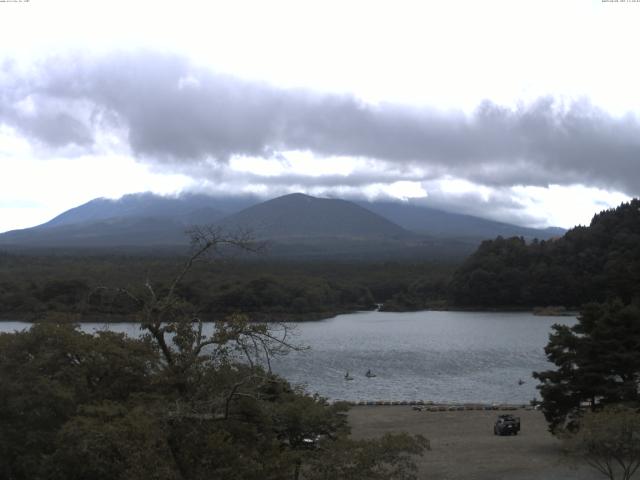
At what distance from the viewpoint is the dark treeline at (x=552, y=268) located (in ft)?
261

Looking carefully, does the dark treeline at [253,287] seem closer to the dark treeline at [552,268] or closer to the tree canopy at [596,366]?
the dark treeline at [552,268]

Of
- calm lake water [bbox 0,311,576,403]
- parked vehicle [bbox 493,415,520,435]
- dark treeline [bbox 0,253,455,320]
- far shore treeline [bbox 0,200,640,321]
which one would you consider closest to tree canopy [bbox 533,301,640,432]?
parked vehicle [bbox 493,415,520,435]

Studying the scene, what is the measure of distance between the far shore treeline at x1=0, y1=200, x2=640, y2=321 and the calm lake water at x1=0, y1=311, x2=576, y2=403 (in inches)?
171

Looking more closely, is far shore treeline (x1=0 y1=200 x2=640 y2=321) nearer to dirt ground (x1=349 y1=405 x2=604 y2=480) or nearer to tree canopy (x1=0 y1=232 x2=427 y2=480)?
dirt ground (x1=349 y1=405 x2=604 y2=480)

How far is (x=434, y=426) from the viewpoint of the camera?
2403 cm

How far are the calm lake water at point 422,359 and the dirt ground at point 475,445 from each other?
12.8 ft

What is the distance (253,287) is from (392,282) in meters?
31.8

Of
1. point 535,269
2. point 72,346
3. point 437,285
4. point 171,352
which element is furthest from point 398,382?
point 437,285

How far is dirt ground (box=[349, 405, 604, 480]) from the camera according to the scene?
55.2 ft

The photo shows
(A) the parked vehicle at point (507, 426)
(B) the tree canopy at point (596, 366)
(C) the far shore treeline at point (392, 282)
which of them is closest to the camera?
(B) the tree canopy at point (596, 366)

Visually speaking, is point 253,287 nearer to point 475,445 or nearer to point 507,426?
point 507,426

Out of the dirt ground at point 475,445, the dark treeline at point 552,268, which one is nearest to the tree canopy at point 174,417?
the dirt ground at point 475,445

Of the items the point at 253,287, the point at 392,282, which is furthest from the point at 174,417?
the point at 392,282

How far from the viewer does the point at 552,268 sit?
265 ft
